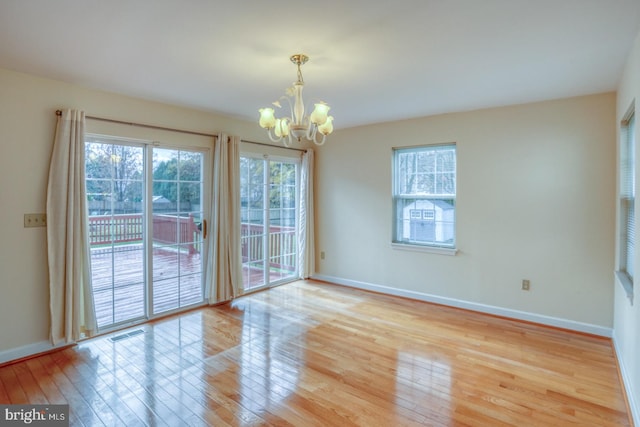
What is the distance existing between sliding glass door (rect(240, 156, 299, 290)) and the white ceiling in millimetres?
1537

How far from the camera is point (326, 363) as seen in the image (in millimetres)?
2871

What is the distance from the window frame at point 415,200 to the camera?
434 cm

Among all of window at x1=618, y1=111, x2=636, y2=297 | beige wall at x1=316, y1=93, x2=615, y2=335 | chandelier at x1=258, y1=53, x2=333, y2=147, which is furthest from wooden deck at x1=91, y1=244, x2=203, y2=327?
window at x1=618, y1=111, x2=636, y2=297

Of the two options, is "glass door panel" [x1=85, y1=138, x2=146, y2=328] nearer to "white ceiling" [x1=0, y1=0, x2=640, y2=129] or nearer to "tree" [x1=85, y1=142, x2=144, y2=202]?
"tree" [x1=85, y1=142, x2=144, y2=202]

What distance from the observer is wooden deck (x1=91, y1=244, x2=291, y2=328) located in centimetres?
346

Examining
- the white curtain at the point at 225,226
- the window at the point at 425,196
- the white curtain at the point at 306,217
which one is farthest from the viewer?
the white curtain at the point at 306,217

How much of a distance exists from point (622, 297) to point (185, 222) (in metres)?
4.40

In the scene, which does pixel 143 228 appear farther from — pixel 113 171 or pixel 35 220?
pixel 35 220

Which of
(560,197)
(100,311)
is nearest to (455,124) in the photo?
(560,197)

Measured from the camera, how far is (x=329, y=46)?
7.80 ft

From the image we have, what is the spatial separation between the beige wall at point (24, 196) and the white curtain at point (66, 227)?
0.30 feet

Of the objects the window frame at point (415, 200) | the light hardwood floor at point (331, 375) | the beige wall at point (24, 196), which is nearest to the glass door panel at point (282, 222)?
the light hardwood floor at point (331, 375)

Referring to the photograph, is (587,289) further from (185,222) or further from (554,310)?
(185,222)

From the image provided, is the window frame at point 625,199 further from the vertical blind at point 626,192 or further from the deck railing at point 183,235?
the deck railing at point 183,235
